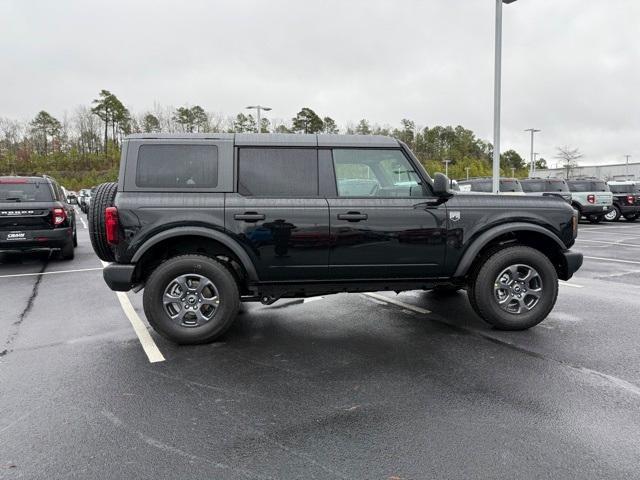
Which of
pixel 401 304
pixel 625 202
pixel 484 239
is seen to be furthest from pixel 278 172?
pixel 625 202

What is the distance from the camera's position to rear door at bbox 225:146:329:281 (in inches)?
171

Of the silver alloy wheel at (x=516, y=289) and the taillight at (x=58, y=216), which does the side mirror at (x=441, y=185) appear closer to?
the silver alloy wheel at (x=516, y=289)

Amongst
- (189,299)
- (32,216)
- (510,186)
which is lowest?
(189,299)

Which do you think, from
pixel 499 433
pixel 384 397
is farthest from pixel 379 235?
pixel 499 433

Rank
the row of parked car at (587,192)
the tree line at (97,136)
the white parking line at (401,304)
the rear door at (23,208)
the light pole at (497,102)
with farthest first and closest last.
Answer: the tree line at (97,136) < the row of parked car at (587,192) < the light pole at (497,102) < the rear door at (23,208) < the white parking line at (401,304)

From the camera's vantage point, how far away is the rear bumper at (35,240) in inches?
349

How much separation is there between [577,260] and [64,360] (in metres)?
5.22

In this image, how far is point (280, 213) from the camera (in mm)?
4363

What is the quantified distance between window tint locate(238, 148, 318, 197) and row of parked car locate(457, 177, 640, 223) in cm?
1612

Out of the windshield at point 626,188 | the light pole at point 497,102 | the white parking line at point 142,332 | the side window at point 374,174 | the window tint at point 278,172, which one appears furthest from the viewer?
the windshield at point 626,188

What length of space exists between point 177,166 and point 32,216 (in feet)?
20.8

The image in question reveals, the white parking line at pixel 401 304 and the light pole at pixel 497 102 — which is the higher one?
the light pole at pixel 497 102

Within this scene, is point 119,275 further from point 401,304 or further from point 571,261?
point 571,261

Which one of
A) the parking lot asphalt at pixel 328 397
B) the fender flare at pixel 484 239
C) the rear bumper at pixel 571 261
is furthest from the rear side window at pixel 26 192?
the rear bumper at pixel 571 261
